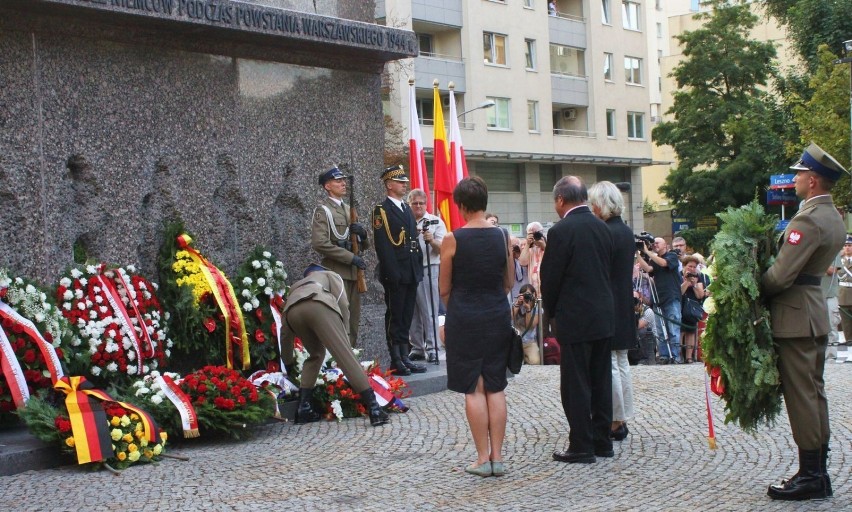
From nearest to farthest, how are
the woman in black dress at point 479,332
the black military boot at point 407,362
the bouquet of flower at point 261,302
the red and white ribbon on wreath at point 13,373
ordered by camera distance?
the woman in black dress at point 479,332, the red and white ribbon on wreath at point 13,373, the bouquet of flower at point 261,302, the black military boot at point 407,362

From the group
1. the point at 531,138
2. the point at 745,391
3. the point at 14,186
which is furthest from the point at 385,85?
the point at 745,391

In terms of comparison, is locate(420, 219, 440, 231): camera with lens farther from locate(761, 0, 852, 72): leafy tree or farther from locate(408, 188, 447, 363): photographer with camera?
locate(761, 0, 852, 72): leafy tree

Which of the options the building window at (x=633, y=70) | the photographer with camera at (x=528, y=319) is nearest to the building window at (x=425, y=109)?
the building window at (x=633, y=70)

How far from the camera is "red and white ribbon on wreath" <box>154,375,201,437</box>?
805cm

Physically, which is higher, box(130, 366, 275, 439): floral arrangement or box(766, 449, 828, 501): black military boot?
box(130, 366, 275, 439): floral arrangement

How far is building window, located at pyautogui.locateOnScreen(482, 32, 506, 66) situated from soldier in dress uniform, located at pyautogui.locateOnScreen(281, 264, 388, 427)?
35.5m

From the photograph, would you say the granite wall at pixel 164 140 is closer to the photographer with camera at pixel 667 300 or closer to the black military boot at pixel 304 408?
the black military boot at pixel 304 408

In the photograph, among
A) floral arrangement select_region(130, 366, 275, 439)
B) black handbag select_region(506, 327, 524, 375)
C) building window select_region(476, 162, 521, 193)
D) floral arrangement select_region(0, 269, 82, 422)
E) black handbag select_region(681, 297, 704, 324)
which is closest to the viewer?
black handbag select_region(506, 327, 524, 375)

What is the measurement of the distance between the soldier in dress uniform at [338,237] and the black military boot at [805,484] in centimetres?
480

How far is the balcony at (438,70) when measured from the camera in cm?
4050

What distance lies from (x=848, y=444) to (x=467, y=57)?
1414 inches

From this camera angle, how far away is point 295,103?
428 inches

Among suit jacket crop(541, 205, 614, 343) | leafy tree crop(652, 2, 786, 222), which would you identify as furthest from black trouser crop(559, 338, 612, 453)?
leafy tree crop(652, 2, 786, 222)

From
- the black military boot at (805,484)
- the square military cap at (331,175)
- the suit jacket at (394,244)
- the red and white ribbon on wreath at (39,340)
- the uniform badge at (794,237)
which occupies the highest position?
the square military cap at (331,175)
